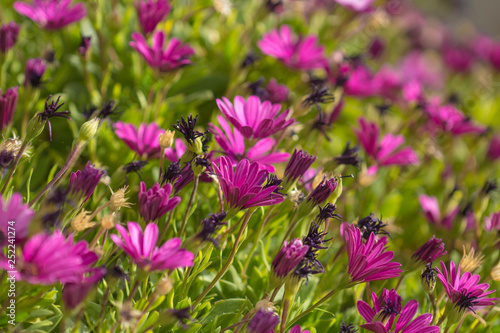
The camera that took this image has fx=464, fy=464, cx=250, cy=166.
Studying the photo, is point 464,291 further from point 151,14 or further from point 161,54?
point 151,14

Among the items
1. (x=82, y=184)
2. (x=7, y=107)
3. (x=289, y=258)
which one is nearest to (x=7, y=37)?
(x=7, y=107)

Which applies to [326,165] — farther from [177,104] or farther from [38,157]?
[38,157]

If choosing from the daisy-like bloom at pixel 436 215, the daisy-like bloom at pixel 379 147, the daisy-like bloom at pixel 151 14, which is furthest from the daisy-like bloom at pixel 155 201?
the daisy-like bloom at pixel 436 215

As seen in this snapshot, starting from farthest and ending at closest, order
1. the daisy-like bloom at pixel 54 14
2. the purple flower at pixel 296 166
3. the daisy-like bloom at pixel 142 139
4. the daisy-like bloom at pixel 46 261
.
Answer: the daisy-like bloom at pixel 54 14
the daisy-like bloom at pixel 142 139
the purple flower at pixel 296 166
the daisy-like bloom at pixel 46 261

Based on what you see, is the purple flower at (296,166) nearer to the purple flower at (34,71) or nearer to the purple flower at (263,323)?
the purple flower at (263,323)

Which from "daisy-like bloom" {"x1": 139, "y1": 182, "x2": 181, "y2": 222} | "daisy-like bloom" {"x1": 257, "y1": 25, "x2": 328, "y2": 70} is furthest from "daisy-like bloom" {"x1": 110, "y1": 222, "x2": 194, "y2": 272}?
"daisy-like bloom" {"x1": 257, "y1": 25, "x2": 328, "y2": 70}

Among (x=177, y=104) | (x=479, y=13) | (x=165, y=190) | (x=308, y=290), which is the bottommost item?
(x=479, y=13)

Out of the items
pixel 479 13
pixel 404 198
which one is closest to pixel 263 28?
pixel 404 198
